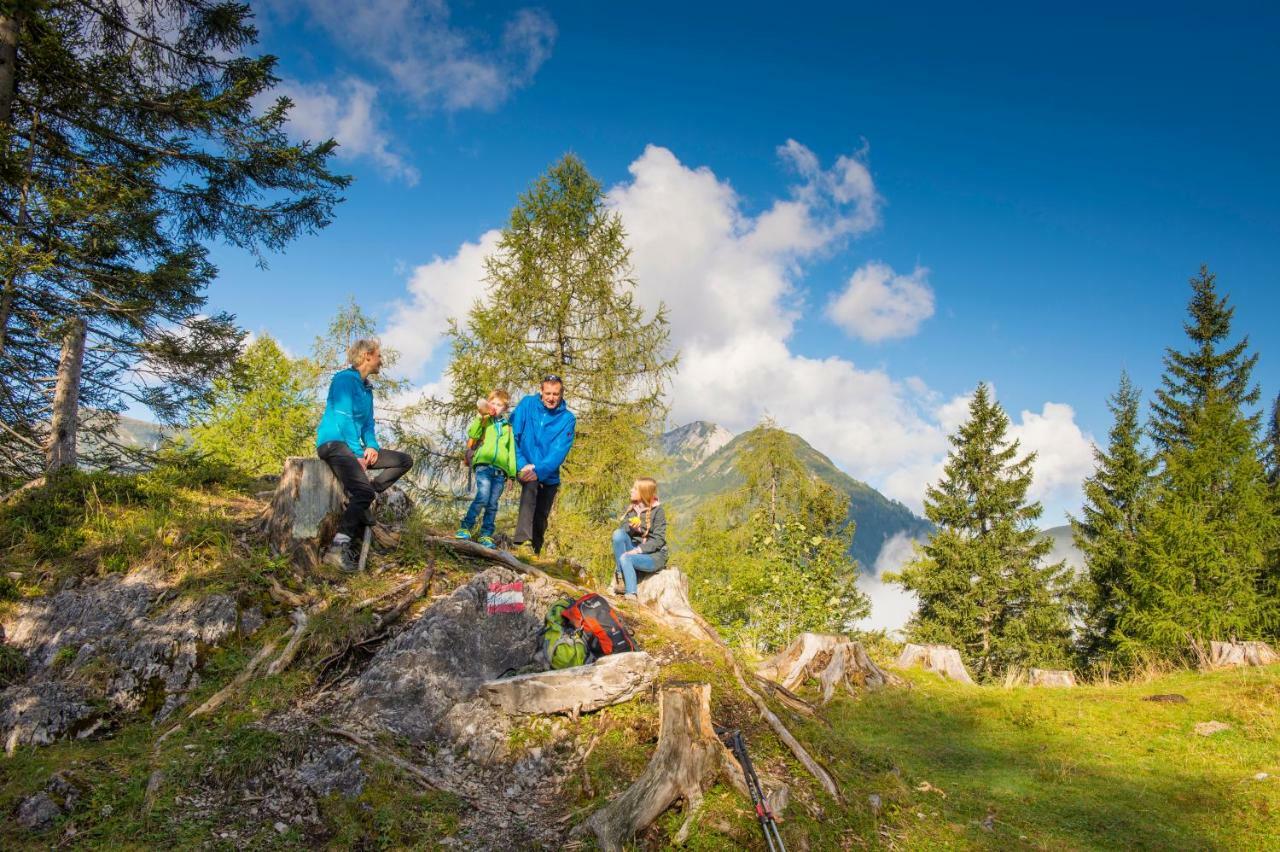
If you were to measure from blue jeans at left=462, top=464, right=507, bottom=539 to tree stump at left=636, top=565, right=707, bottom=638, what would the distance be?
2.26m

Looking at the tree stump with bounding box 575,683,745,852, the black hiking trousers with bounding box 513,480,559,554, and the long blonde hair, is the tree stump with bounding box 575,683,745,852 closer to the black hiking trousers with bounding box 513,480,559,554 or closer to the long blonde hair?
the long blonde hair

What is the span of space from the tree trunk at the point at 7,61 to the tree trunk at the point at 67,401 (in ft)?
10.6

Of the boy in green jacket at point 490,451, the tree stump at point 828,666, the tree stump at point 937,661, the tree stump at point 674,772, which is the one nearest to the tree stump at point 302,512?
the boy in green jacket at point 490,451

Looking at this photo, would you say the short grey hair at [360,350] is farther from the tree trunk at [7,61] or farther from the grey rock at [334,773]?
the tree trunk at [7,61]

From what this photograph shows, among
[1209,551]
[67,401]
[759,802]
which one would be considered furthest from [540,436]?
[1209,551]

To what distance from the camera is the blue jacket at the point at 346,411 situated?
21.6 ft

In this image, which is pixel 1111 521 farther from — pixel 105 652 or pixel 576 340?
pixel 105 652

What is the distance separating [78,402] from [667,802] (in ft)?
39.3

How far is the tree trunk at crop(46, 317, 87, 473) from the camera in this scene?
1001 centimetres

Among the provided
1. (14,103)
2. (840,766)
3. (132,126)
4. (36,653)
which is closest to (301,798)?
(36,653)

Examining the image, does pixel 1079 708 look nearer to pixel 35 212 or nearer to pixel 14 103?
pixel 35 212

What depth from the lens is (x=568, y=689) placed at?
570cm

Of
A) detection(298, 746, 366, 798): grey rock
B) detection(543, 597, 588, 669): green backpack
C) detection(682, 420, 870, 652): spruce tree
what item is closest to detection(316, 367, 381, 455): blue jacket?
detection(543, 597, 588, 669): green backpack

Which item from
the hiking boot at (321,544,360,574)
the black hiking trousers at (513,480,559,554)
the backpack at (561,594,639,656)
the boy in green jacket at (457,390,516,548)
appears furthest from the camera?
the black hiking trousers at (513,480,559,554)
